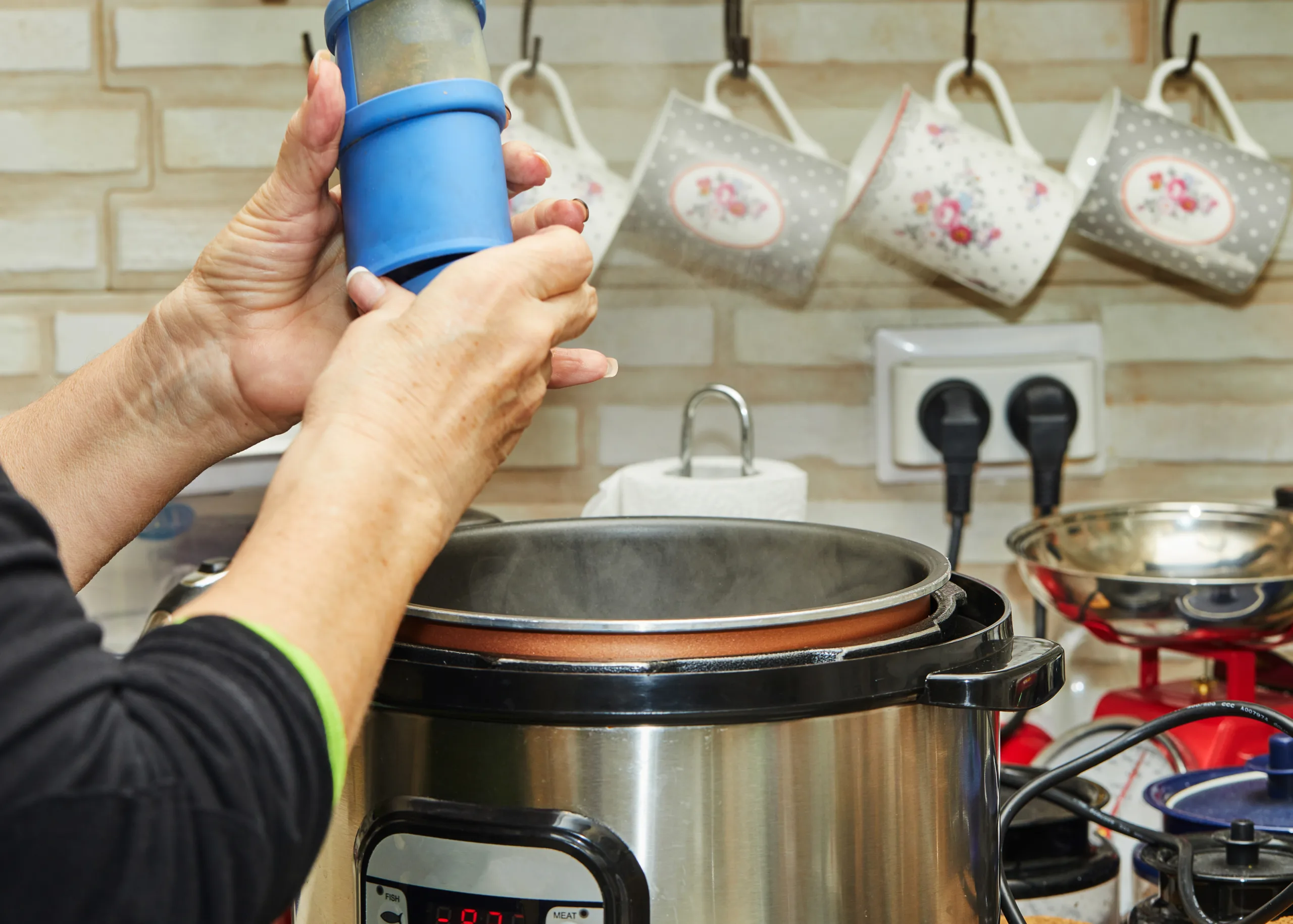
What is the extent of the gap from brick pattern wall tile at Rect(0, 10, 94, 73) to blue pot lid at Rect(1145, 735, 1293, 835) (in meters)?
1.12

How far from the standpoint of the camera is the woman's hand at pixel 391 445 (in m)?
0.40

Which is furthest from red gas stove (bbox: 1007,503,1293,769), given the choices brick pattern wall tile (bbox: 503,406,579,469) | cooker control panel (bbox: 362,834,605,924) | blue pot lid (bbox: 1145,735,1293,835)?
cooker control panel (bbox: 362,834,605,924)

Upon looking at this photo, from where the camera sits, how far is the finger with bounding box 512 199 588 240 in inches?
25.0

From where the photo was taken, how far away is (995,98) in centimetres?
115

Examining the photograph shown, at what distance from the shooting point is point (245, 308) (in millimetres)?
681

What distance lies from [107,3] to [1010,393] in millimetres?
940

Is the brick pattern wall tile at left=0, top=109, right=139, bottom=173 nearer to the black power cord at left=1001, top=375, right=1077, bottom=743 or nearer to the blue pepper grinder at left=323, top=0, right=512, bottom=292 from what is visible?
the blue pepper grinder at left=323, top=0, right=512, bottom=292

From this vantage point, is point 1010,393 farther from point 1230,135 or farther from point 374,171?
point 374,171

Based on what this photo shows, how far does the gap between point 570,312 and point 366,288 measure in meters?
0.09

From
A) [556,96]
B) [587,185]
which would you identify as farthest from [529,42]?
[587,185]

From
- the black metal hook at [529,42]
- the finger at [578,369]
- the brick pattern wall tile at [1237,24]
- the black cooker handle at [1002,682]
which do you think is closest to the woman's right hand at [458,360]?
the finger at [578,369]

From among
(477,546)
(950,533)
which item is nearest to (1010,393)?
(950,533)

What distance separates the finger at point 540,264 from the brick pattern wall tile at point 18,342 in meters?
0.87

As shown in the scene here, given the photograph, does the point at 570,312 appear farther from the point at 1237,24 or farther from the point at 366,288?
the point at 1237,24
